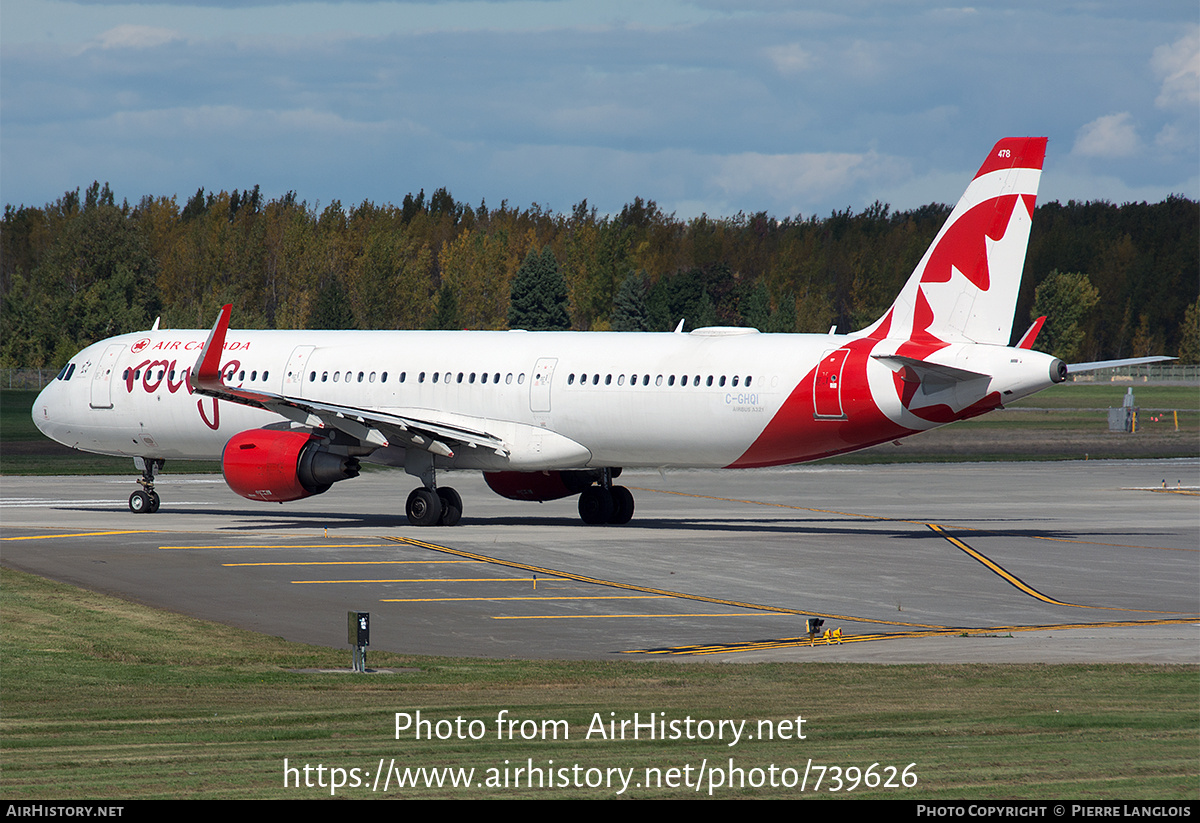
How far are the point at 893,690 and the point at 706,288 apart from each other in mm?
138307

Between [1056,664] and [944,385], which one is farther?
[944,385]

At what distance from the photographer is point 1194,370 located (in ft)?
571

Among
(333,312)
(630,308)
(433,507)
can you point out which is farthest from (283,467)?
(630,308)

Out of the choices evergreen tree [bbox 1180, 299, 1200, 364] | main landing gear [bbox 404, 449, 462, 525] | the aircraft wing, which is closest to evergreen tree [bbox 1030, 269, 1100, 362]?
evergreen tree [bbox 1180, 299, 1200, 364]

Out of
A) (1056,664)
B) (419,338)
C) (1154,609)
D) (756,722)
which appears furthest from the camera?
(419,338)

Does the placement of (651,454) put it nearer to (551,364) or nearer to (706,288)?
(551,364)

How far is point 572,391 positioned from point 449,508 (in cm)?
397

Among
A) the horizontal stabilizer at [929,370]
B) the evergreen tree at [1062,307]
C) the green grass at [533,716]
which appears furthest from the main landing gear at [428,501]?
the evergreen tree at [1062,307]

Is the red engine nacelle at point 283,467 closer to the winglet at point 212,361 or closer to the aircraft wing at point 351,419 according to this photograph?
the aircraft wing at point 351,419

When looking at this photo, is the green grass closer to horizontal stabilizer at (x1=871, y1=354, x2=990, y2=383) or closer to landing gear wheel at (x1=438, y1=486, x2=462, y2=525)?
horizontal stabilizer at (x1=871, y1=354, x2=990, y2=383)

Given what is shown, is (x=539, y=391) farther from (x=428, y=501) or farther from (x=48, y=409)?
(x=48, y=409)

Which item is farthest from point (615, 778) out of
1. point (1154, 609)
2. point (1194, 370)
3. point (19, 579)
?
point (1194, 370)

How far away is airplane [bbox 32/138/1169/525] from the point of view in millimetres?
30453

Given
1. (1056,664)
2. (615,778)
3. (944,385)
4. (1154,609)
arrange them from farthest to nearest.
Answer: (944,385) < (1154,609) < (1056,664) < (615,778)
